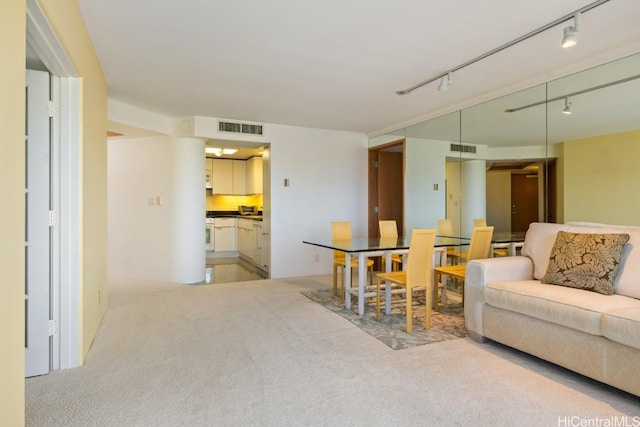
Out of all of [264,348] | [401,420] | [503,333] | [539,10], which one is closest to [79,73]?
[264,348]

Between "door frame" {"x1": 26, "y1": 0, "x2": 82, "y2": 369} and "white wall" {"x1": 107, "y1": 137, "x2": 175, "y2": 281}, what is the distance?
2793mm

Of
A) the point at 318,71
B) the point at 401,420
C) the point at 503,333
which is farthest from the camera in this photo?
the point at 318,71

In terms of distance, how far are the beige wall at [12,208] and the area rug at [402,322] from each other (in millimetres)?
2270

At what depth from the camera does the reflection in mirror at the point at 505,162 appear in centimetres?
372

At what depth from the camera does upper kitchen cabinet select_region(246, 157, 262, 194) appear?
7660mm

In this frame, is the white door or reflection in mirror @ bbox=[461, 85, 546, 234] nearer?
the white door

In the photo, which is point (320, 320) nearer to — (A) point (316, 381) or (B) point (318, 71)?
(A) point (316, 381)

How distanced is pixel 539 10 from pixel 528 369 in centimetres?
239

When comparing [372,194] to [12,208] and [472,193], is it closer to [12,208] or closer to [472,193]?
[472,193]

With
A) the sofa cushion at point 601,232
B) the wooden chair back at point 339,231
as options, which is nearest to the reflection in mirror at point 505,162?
the sofa cushion at point 601,232

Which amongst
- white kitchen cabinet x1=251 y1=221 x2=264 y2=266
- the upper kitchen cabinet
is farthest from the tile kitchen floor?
the upper kitchen cabinet

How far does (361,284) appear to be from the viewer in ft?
11.8

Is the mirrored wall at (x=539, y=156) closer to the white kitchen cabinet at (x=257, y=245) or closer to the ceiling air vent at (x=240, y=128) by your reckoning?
the ceiling air vent at (x=240, y=128)

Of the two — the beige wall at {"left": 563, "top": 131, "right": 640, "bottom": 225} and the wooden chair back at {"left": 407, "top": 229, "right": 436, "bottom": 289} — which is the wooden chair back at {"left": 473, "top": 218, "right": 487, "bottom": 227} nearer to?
the beige wall at {"left": 563, "top": 131, "right": 640, "bottom": 225}
